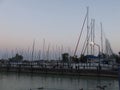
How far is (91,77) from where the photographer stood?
46969 mm

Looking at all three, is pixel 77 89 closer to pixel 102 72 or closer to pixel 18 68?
pixel 102 72

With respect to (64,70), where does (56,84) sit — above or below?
below

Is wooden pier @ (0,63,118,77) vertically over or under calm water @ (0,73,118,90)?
over

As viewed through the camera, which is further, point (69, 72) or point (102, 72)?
point (69, 72)

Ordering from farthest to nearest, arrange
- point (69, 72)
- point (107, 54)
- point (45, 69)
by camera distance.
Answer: point (107, 54), point (45, 69), point (69, 72)

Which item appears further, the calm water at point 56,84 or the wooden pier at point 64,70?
the wooden pier at point 64,70

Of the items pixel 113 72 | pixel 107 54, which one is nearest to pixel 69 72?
pixel 113 72

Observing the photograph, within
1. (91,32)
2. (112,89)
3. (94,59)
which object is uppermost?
(91,32)

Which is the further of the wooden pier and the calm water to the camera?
the wooden pier

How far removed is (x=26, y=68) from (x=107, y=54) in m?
18.9

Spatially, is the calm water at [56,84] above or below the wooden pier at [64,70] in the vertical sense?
below

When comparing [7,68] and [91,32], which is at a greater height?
[91,32]

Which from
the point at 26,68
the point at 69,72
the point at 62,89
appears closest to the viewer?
the point at 62,89

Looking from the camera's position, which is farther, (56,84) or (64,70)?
(64,70)
